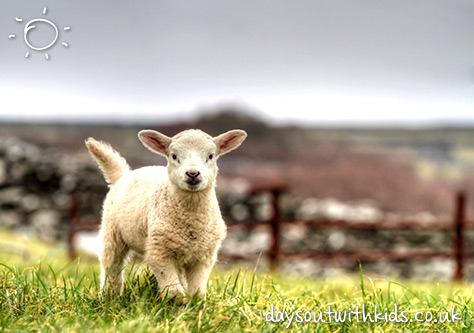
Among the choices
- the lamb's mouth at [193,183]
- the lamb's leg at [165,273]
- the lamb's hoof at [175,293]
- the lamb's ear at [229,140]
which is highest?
the lamb's ear at [229,140]

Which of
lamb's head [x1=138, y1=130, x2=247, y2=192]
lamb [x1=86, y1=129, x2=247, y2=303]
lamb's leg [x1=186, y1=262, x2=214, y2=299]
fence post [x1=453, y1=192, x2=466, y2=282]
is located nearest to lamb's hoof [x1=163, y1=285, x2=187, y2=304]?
lamb [x1=86, y1=129, x2=247, y2=303]

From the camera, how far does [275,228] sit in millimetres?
10078

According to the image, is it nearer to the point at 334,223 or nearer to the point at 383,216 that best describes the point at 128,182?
the point at 334,223

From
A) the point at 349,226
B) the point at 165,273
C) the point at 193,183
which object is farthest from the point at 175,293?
the point at 349,226

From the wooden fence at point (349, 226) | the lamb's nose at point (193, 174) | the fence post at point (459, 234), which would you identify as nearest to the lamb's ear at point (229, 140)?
the lamb's nose at point (193, 174)

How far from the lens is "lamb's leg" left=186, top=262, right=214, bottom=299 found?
3729mm

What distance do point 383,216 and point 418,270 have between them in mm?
2536

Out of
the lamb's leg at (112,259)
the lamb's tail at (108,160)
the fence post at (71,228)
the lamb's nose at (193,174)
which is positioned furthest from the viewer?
the fence post at (71,228)

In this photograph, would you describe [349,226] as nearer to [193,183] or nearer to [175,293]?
[175,293]

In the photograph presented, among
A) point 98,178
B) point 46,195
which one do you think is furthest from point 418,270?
point 46,195

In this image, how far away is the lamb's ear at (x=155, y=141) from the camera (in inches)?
141

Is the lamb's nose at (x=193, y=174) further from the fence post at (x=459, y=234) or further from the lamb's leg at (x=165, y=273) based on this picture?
the fence post at (x=459, y=234)

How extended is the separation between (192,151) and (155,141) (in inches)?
10.7

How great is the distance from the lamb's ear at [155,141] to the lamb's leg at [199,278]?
28.0 inches
